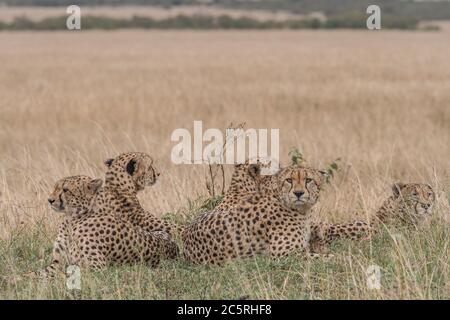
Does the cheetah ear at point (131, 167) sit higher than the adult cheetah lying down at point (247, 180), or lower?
higher

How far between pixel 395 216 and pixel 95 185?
185cm

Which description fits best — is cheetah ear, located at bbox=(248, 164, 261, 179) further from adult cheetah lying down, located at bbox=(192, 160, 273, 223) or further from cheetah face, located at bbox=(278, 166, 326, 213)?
cheetah face, located at bbox=(278, 166, 326, 213)

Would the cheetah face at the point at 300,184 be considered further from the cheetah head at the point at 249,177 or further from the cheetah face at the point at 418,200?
the cheetah head at the point at 249,177

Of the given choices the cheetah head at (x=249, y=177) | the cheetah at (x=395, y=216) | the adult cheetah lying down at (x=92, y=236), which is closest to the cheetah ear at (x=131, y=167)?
the adult cheetah lying down at (x=92, y=236)

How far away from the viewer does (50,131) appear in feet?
52.7

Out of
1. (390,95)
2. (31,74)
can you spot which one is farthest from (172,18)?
(390,95)

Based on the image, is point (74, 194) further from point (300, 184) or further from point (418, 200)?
point (418, 200)

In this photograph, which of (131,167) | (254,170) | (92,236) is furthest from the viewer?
(254,170)

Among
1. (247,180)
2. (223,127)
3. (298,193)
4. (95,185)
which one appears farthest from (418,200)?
(223,127)

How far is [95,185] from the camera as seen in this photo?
5582 millimetres

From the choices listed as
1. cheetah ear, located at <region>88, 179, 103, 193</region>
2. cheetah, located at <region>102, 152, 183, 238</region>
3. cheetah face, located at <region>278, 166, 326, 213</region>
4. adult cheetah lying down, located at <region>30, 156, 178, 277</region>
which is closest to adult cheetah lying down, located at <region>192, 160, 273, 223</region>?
cheetah, located at <region>102, 152, 183, 238</region>

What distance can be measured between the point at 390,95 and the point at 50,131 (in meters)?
7.05

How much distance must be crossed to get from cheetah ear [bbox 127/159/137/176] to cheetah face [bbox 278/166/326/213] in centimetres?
100

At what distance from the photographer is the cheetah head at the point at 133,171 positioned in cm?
616
